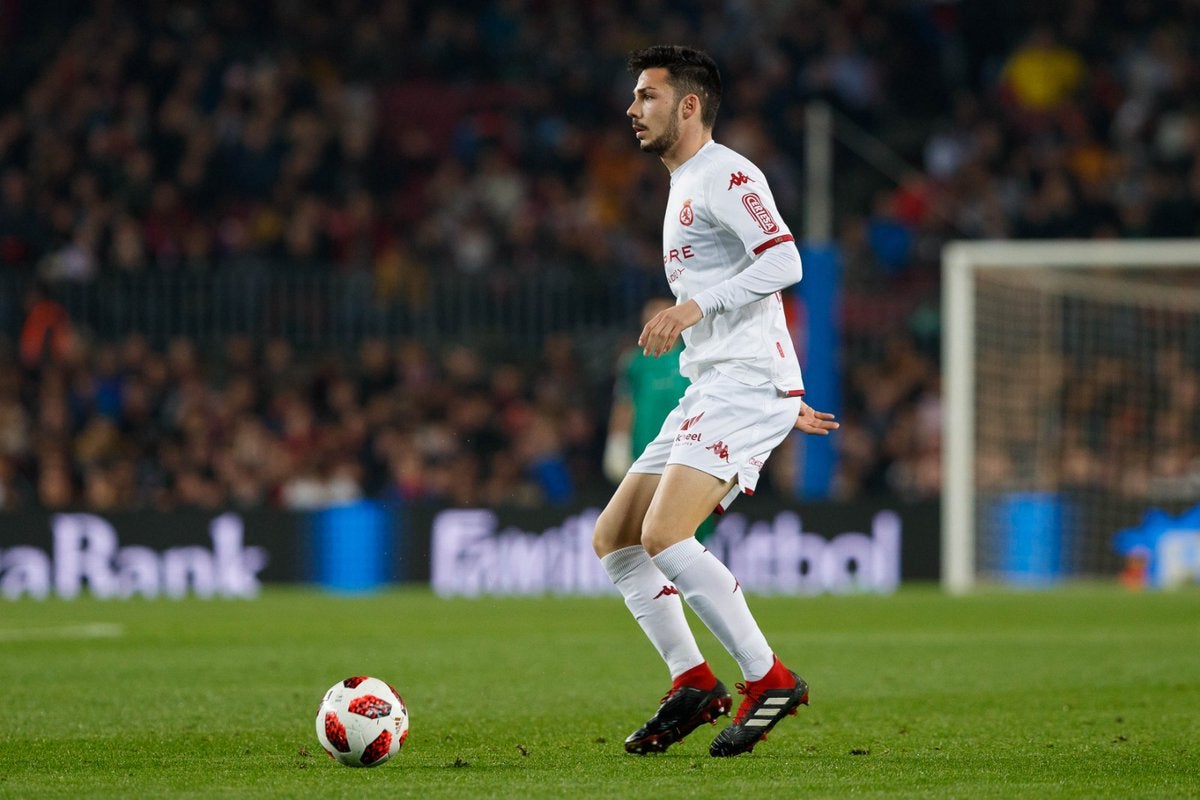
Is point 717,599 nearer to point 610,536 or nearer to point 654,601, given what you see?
point 654,601

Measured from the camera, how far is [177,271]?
Result: 663 inches

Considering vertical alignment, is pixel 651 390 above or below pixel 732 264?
below

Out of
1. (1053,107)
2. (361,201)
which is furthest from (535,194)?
(1053,107)

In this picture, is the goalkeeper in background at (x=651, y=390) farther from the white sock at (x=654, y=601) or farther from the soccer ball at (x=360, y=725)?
the soccer ball at (x=360, y=725)

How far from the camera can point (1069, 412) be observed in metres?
16.4

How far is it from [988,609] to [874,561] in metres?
3.05

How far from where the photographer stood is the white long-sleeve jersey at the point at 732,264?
569cm

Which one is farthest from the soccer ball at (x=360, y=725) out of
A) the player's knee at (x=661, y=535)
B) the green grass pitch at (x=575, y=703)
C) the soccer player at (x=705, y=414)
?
the player's knee at (x=661, y=535)

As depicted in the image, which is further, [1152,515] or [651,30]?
[651,30]

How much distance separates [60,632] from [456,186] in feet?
30.0

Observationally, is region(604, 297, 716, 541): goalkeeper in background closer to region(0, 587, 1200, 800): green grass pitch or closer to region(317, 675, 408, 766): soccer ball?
region(0, 587, 1200, 800): green grass pitch

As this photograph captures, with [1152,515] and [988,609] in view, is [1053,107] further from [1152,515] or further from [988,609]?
[988,609]

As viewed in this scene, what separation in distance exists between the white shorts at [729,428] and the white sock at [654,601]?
288 millimetres

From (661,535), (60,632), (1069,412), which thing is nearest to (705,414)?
(661,535)
